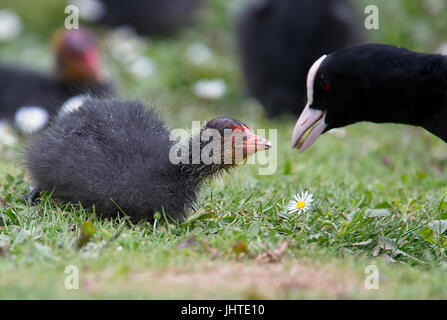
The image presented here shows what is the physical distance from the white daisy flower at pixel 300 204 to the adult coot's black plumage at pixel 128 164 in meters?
0.41

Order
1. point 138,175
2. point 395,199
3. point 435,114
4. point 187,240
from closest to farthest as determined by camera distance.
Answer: point 187,240
point 138,175
point 435,114
point 395,199

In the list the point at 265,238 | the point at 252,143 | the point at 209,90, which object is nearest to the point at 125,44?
the point at 209,90

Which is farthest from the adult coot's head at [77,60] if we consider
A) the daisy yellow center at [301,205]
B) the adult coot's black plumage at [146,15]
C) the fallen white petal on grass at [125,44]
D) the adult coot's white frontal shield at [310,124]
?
the daisy yellow center at [301,205]

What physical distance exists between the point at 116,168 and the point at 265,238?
3.05 ft

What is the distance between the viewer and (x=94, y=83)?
7.35 meters

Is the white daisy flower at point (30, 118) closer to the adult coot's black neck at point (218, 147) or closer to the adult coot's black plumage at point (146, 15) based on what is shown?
the adult coot's black neck at point (218, 147)

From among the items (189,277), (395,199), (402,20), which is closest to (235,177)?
(395,199)

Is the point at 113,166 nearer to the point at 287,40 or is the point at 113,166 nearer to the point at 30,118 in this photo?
the point at 30,118

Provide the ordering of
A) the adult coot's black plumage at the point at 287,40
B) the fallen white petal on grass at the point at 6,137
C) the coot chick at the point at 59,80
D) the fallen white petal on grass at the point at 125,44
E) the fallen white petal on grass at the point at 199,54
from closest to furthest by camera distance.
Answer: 1. the fallen white petal on grass at the point at 6,137
2. the coot chick at the point at 59,80
3. the adult coot's black plumage at the point at 287,40
4. the fallen white petal on grass at the point at 199,54
5. the fallen white petal on grass at the point at 125,44

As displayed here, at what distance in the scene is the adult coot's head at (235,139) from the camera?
12.3 ft

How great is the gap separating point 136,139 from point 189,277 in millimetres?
1123

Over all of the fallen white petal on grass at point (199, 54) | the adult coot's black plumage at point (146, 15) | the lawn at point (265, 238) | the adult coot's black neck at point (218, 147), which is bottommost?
the lawn at point (265, 238)

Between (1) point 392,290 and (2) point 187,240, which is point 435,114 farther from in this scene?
(2) point 187,240

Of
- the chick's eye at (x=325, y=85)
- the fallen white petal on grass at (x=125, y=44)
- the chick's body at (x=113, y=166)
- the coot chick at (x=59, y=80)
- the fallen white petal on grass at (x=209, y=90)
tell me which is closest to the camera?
the chick's body at (x=113, y=166)
